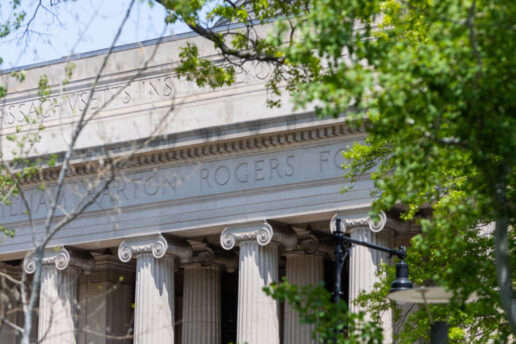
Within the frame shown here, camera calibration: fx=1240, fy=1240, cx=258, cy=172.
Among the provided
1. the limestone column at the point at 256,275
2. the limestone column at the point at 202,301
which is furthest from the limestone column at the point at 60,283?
the limestone column at the point at 256,275

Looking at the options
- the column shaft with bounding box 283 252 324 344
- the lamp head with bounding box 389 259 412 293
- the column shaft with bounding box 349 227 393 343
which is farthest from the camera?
the column shaft with bounding box 283 252 324 344

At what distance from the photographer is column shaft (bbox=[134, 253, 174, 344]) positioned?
148ft

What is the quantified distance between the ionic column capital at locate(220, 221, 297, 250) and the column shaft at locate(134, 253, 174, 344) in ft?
10.9

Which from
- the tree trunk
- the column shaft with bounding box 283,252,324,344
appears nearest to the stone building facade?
the column shaft with bounding box 283,252,324,344

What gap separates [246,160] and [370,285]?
6.80 metres

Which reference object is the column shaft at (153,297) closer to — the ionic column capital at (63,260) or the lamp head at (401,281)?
the ionic column capital at (63,260)

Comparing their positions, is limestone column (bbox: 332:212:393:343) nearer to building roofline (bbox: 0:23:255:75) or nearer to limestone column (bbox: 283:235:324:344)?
limestone column (bbox: 283:235:324:344)

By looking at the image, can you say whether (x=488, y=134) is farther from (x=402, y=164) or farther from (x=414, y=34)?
(x=414, y=34)

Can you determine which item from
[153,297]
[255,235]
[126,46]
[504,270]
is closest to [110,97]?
[126,46]

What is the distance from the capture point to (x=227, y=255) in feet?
163

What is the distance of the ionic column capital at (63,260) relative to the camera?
47375 mm

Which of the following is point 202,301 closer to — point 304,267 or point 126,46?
point 304,267

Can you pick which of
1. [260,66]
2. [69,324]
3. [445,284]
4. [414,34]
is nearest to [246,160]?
[260,66]

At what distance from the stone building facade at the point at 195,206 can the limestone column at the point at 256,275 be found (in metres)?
0.05
